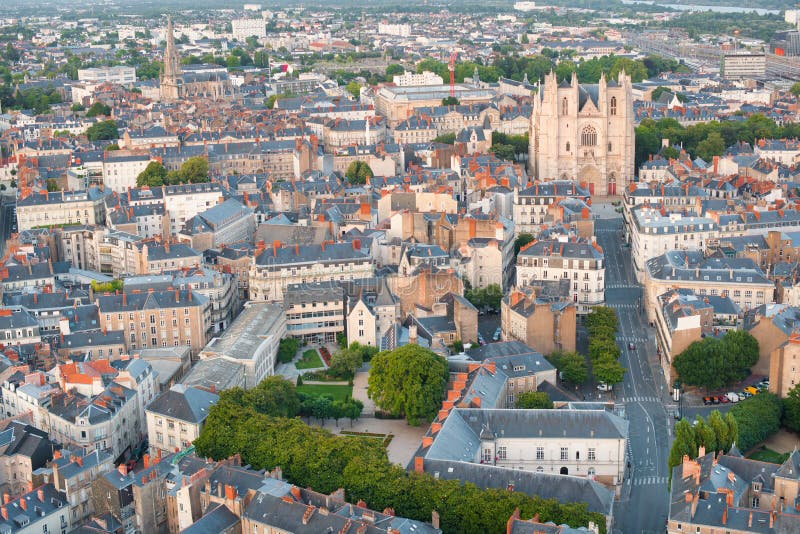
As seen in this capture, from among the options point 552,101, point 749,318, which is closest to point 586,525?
point 749,318

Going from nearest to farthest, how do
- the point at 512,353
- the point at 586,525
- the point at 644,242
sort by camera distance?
the point at 586,525 < the point at 512,353 < the point at 644,242

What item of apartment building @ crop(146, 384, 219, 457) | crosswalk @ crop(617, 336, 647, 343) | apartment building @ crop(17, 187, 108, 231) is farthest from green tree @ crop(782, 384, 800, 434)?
apartment building @ crop(17, 187, 108, 231)

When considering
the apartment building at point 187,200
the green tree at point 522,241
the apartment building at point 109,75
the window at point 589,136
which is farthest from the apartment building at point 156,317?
the apartment building at point 109,75

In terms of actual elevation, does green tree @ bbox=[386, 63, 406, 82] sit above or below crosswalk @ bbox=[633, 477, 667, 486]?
below

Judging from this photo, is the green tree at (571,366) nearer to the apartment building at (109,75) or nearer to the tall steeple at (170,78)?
the tall steeple at (170,78)

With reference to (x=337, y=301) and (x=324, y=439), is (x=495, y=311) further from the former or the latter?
(x=324, y=439)

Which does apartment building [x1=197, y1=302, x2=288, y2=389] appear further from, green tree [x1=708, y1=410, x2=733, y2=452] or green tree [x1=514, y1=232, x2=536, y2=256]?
green tree [x1=708, y1=410, x2=733, y2=452]
